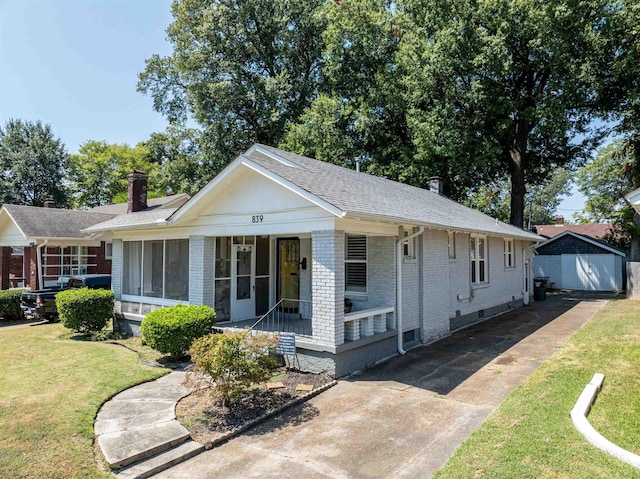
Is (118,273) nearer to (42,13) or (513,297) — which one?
(42,13)

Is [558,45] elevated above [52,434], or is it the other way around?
[558,45]

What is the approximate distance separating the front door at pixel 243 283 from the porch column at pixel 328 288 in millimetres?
4002

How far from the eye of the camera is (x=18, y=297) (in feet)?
50.7

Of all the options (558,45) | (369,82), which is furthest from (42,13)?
(558,45)

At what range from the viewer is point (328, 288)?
822 centimetres

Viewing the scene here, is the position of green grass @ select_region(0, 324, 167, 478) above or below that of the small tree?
below

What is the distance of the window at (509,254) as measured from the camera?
17.6 meters

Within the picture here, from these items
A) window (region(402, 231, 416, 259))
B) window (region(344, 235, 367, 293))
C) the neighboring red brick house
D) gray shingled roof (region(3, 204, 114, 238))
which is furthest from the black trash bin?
gray shingled roof (region(3, 204, 114, 238))

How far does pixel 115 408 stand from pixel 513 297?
54.9ft

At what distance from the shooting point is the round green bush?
9055 millimetres

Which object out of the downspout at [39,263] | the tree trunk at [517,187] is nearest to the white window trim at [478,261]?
the tree trunk at [517,187]

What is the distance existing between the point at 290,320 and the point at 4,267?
20.4 metres

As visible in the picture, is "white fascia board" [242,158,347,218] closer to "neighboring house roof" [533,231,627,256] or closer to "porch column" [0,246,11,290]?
"porch column" [0,246,11,290]

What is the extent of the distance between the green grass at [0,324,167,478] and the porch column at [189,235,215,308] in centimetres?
221
